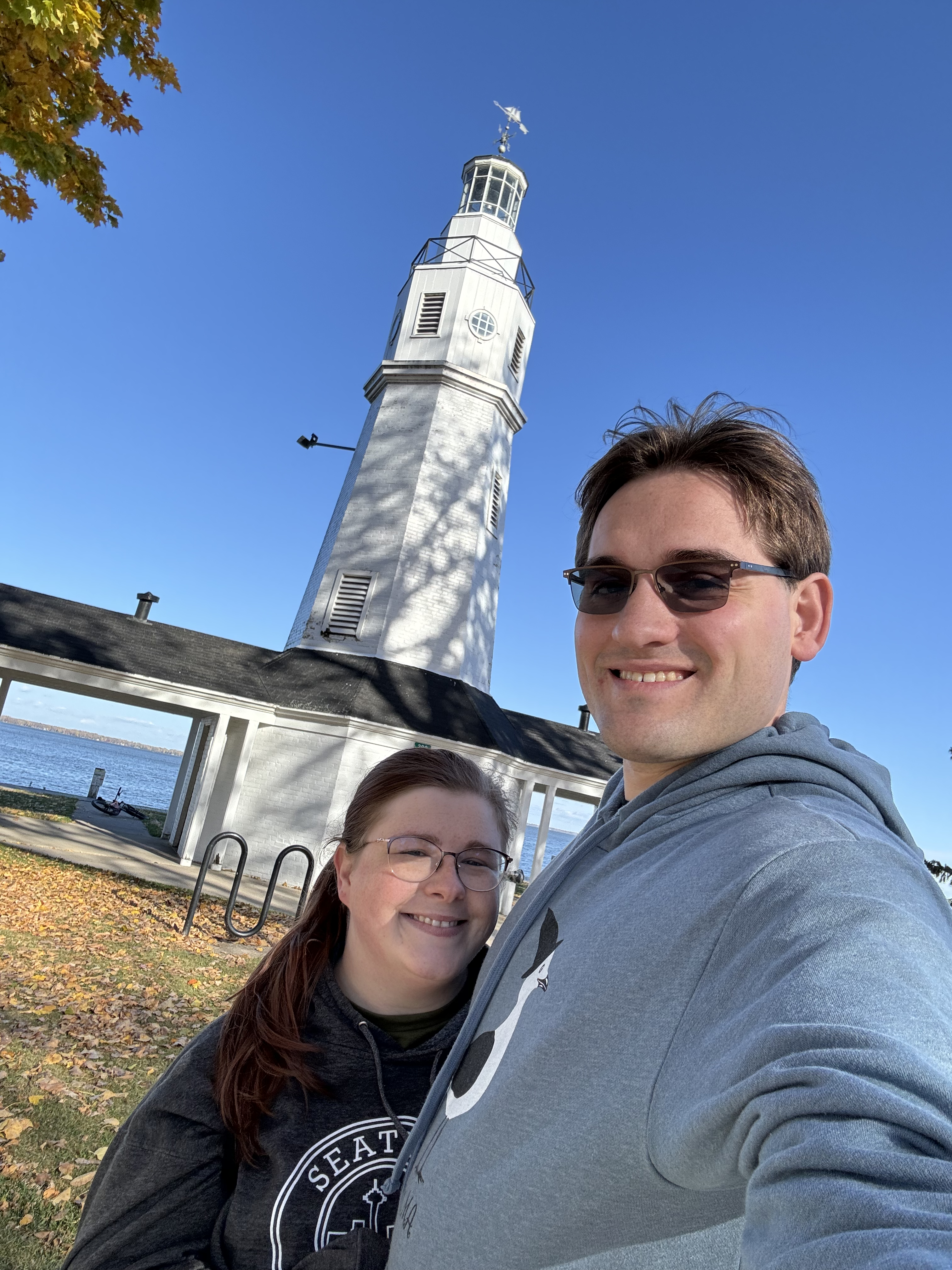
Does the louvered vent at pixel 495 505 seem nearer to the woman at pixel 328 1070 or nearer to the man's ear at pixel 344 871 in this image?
the man's ear at pixel 344 871

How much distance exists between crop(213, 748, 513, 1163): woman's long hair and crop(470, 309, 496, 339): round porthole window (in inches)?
769

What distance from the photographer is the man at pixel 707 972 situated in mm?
721

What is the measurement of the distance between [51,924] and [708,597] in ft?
35.7

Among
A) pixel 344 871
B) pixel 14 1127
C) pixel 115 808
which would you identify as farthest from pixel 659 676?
pixel 115 808

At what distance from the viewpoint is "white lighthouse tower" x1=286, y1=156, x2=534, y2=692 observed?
1909 cm

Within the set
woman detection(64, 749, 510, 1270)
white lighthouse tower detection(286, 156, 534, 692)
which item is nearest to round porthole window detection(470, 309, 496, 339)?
white lighthouse tower detection(286, 156, 534, 692)

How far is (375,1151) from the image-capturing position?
1.95 meters

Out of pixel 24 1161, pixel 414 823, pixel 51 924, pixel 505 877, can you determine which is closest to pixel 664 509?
pixel 414 823

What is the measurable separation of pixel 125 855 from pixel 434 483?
1041cm

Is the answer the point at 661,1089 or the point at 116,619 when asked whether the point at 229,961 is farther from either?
the point at 116,619

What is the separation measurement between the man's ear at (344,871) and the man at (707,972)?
0.71 m

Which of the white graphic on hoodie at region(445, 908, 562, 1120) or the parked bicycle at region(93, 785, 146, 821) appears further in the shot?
the parked bicycle at region(93, 785, 146, 821)

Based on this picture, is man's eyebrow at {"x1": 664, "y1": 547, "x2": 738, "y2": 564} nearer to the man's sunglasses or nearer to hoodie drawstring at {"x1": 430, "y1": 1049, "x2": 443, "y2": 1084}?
the man's sunglasses

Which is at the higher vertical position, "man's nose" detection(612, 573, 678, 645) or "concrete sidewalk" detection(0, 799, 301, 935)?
"man's nose" detection(612, 573, 678, 645)
